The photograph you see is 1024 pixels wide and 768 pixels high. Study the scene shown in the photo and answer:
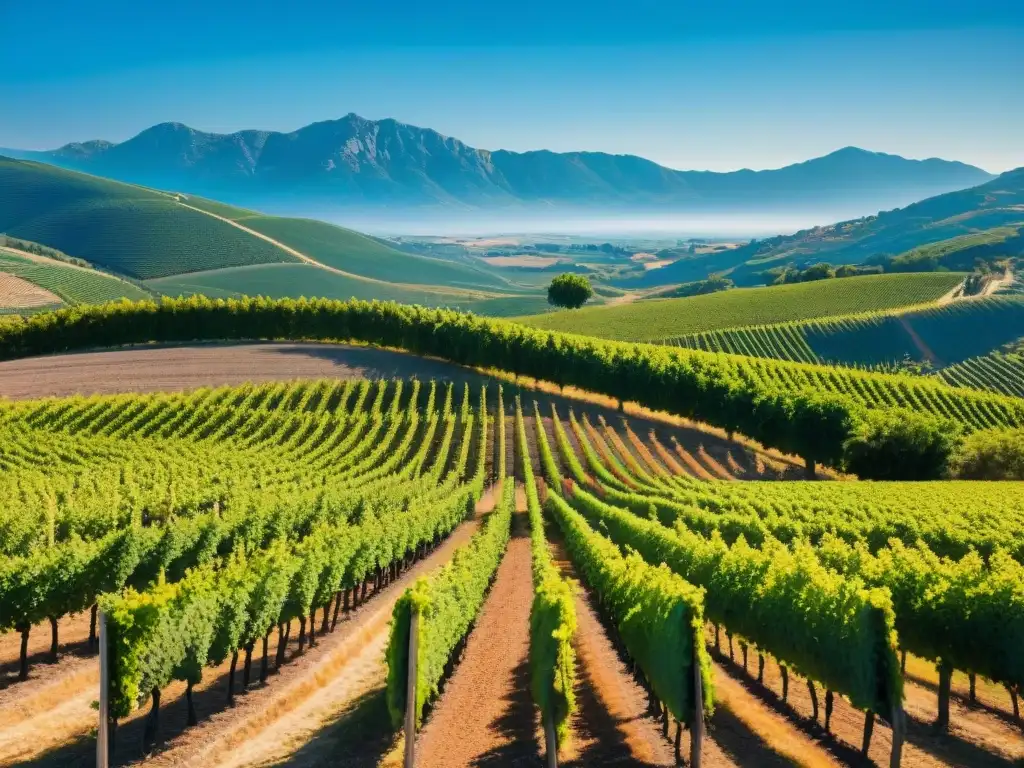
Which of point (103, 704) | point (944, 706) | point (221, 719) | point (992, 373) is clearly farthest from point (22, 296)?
Result: point (944, 706)

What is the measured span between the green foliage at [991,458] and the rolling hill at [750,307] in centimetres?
5743

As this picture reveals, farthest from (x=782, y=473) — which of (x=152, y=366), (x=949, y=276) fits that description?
(x=949, y=276)

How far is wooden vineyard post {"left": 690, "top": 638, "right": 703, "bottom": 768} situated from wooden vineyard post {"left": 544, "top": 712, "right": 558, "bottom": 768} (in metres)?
2.73

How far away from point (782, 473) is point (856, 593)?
175 feet

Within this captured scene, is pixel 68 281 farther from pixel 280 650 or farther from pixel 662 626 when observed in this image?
pixel 662 626

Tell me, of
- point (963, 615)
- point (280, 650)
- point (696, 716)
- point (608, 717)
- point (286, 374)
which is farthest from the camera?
point (286, 374)

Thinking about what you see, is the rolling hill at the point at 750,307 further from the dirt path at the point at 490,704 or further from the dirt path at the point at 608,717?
Answer: the dirt path at the point at 608,717

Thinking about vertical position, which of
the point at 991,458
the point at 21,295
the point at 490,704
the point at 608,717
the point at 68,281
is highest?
the point at 68,281

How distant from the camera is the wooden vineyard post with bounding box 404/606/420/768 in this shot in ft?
53.3

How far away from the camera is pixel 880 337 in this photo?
396ft

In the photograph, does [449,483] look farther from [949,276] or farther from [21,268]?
[21,268]

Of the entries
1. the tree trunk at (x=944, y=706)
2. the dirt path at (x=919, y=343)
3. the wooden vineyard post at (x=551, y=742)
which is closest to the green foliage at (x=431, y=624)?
the wooden vineyard post at (x=551, y=742)

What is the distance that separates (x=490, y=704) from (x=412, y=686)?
4.60 meters

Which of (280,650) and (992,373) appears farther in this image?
(992,373)
